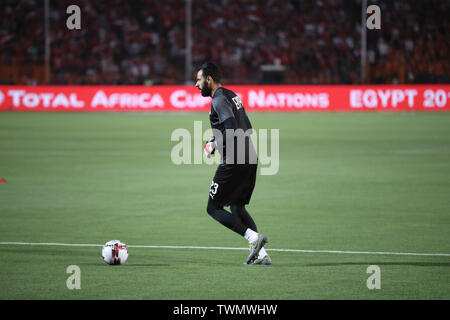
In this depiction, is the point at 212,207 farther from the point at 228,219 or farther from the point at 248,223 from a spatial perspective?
the point at 248,223

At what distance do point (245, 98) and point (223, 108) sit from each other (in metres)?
29.4

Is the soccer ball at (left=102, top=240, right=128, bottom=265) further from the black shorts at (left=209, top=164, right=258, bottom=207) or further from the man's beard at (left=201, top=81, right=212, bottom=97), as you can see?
the man's beard at (left=201, top=81, right=212, bottom=97)

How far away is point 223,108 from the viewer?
→ 320 inches

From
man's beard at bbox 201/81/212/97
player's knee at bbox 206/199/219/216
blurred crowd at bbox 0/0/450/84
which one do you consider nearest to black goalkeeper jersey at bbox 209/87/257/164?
man's beard at bbox 201/81/212/97

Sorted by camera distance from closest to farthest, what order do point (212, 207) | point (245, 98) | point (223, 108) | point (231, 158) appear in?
point (223, 108)
point (231, 158)
point (212, 207)
point (245, 98)

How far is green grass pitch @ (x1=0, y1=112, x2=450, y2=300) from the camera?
24.7 feet

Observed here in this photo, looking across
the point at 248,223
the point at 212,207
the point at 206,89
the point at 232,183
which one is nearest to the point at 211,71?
the point at 206,89

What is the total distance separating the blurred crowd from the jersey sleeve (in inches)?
1205

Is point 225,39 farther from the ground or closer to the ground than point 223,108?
farther from the ground

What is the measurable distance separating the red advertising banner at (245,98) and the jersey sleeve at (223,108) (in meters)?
28.3

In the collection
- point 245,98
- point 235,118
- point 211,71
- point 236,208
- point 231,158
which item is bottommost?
point 236,208

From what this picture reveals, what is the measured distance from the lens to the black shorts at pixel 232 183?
8.40 metres

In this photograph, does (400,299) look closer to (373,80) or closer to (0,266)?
(0,266)

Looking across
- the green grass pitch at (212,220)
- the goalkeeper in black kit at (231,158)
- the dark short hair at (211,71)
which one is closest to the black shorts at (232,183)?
the goalkeeper in black kit at (231,158)
